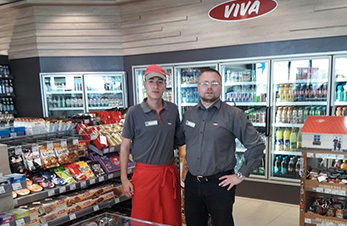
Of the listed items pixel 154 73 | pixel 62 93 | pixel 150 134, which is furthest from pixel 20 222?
pixel 62 93

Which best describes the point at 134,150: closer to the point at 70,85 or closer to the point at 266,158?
the point at 266,158

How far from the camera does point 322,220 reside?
9.40ft

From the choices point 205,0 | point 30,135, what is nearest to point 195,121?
point 30,135

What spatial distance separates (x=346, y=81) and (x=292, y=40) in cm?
95

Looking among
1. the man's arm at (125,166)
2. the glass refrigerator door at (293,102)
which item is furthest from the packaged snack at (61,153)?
the glass refrigerator door at (293,102)

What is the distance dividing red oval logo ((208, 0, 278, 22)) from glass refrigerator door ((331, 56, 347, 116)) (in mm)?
1246

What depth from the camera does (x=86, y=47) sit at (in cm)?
583

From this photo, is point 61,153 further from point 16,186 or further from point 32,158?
point 16,186

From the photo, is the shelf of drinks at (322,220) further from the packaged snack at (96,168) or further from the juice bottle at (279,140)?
the packaged snack at (96,168)

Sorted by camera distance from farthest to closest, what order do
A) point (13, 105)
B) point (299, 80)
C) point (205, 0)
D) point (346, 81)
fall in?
point (13, 105) → point (205, 0) → point (299, 80) → point (346, 81)

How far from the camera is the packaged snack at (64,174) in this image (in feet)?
8.91

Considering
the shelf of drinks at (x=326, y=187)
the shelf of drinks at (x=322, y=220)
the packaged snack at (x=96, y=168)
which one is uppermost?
the packaged snack at (x=96, y=168)

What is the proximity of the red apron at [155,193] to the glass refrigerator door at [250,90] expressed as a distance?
7.71 feet

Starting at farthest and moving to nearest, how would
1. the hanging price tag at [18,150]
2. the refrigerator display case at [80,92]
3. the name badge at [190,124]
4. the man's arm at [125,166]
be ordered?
the refrigerator display case at [80,92] < the man's arm at [125,166] < the hanging price tag at [18,150] < the name badge at [190,124]
